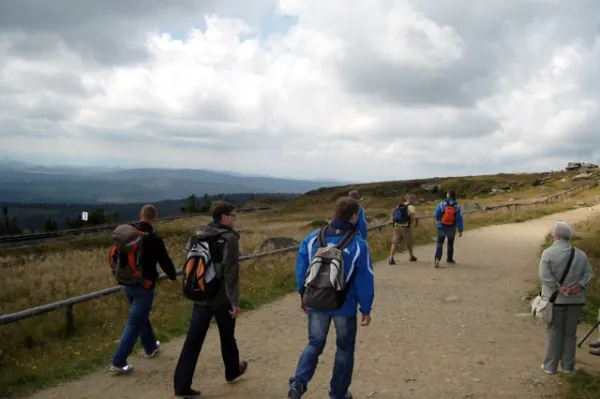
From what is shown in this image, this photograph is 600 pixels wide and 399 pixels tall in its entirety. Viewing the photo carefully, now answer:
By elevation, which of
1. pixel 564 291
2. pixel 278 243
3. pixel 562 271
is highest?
pixel 562 271

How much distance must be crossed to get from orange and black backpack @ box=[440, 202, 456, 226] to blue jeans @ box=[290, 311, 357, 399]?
8805 mm

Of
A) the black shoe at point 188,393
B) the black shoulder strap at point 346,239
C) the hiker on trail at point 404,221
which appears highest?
the black shoulder strap at point 346,239

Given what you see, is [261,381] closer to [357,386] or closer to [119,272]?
[357,386]

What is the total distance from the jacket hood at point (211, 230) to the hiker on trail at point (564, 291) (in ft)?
11.6

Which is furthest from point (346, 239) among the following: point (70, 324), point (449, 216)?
point (449, 216)

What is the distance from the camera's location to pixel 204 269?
18.1 ft

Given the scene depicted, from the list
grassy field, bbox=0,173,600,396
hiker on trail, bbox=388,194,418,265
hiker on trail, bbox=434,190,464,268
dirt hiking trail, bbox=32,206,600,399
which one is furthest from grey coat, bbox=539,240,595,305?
hiker on trail, bbox=388,194,418,265

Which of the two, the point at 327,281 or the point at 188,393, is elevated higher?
the point at 327,281

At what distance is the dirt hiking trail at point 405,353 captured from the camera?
6031mm

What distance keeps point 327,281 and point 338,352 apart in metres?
0.75

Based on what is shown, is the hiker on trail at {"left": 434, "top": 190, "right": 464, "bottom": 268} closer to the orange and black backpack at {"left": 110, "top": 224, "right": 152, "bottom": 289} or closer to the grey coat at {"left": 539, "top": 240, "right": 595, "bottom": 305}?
the grey coat at {"left": 539, "top": 240, "right": 595, "bottom": 305}

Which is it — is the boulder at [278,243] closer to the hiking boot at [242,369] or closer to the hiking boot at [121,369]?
the hiking boot at [121,369]

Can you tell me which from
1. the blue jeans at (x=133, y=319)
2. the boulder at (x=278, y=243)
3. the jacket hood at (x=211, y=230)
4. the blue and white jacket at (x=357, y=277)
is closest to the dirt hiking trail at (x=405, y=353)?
the blue jeans at (x=133, y=319)

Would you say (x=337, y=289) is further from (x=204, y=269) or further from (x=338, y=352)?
(x=204, y=269)
